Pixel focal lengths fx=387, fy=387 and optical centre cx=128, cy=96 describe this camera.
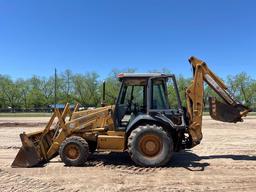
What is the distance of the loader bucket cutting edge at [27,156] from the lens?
10.1 metres

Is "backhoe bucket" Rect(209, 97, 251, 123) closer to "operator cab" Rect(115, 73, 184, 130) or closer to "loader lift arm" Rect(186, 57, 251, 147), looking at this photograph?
"loader lift arm" Rect(186, 57, 251, 147)

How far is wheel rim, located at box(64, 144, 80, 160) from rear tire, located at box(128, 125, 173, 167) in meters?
1.42

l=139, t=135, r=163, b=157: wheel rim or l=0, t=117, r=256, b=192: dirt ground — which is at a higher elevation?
l=139, t=135, r=163, b=157: wheel rim

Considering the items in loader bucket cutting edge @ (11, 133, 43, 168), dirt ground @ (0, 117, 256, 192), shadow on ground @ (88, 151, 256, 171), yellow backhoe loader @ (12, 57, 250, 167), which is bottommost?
dirt ground @ (0, 117, 256, 192)

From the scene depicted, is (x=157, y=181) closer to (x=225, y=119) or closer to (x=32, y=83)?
(x=225, y=119)

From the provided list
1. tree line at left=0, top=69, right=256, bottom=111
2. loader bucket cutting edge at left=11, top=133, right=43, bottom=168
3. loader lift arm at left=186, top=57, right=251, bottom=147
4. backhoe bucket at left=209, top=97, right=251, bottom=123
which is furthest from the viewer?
tree line at left=0, top=69, right=256, bottom=111

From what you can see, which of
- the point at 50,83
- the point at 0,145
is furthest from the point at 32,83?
the point at 0,145

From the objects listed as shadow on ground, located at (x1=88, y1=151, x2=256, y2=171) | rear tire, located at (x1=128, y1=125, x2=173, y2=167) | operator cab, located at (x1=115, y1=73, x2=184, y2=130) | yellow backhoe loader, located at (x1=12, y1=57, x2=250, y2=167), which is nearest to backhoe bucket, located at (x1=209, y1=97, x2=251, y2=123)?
yellow backhoe loader, located at (x1=12, y1=57, x2=250, y2=167)

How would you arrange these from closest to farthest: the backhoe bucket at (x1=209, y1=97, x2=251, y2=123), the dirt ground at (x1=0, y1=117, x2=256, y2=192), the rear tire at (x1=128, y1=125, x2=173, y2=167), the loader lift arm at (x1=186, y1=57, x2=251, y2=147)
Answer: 1. the dirt ground at (x1=0, y1=117, x2=256, y2=192)
2. the rear tire at (x1=128, y1=125, x2=173, y2=167)
3. the loader lift arm at (x1=186, y1=57, x2=251, y2=147)
4. the backhoe bucket at (x1=209, y1=97, x2=251, y2=123)

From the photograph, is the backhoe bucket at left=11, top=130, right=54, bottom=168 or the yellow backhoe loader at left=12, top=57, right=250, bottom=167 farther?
the backhoe bucket at left=11, top=130, right=54, bottom=168

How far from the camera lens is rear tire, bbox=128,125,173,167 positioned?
9.83 m

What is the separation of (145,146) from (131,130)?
58cm

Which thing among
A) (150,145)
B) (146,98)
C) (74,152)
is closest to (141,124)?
(150,145)

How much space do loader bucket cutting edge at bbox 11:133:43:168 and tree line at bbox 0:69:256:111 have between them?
209 ft
